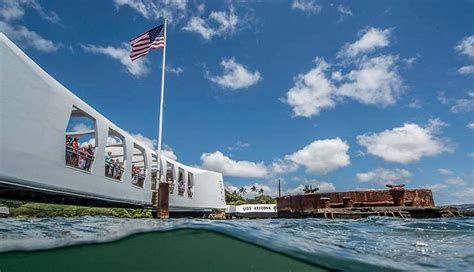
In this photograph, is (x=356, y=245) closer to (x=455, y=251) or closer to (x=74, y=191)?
(x=455, y=251)

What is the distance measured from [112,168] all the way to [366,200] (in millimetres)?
20044

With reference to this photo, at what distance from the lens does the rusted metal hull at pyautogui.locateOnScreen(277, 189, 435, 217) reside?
2750cm

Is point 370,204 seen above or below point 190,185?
below

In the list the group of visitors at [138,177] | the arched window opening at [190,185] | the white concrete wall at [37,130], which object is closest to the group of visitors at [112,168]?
the white concrete wall at [37,130]

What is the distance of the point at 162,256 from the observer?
18.8 ft

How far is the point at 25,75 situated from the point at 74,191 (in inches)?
232

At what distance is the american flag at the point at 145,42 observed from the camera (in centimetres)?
2248

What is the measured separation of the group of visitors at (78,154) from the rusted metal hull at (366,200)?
16771mm

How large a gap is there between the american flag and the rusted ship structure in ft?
55.3

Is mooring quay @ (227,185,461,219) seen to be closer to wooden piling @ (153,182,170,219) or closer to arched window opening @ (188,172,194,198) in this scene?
arched window opening @ (188,172,194,198)

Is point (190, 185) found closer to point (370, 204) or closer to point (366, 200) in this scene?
point (366, 200)

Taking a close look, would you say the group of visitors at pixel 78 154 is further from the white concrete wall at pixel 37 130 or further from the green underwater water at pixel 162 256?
the green underwater water at pixel 162 256

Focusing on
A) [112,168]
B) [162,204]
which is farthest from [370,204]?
[112,168]

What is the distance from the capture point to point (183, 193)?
32469 millimetres
